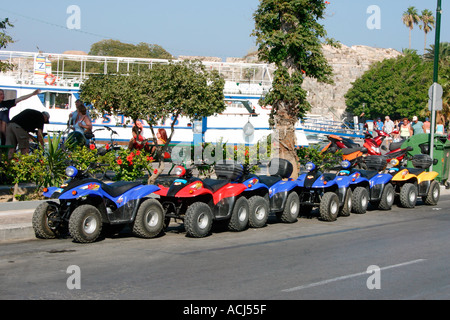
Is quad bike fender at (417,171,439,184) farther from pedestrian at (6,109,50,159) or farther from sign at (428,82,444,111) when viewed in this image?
pedestrian at (6,109,50,159)

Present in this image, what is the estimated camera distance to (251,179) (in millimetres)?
12133

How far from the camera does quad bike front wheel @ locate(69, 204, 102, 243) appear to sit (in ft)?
31.5

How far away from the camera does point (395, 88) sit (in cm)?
7831

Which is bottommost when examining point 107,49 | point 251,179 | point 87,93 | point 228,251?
point 228,251

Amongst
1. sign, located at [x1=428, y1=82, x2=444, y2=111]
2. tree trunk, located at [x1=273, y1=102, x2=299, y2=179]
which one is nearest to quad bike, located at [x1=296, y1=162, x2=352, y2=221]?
tree trunk, located at [x1=273, y1=102, x2=299, y2=179]

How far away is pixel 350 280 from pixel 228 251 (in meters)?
2.44

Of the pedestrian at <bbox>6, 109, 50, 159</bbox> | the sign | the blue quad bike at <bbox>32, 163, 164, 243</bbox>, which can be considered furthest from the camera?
the sign

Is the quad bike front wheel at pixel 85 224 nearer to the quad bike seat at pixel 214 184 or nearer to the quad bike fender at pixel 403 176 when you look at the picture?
the quad bike seat at pixel 214 184

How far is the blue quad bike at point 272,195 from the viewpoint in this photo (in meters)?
12.0

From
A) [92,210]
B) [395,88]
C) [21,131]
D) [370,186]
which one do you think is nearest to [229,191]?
[92,210]

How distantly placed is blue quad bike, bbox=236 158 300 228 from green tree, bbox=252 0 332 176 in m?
4.51

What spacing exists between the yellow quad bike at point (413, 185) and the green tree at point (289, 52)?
125 inches
